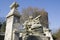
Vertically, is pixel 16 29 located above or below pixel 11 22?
below

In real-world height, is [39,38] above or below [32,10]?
below

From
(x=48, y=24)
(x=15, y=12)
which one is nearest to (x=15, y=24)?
(x=15, y=12)

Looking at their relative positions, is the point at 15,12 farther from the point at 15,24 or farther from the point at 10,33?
the point at 10,33

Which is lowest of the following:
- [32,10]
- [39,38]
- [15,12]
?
[39,38]

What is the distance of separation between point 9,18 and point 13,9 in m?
0.49

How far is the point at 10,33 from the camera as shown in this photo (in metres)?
6.04

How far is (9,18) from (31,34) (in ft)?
8.19

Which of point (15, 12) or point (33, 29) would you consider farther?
point (33, 29)

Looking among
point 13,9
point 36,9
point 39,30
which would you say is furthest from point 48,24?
point 13,9

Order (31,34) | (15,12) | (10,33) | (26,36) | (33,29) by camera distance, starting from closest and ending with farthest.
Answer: (10,33)
(15,12)
(26,36)
(31,34)
(33,29)

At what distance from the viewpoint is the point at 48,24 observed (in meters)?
24.7

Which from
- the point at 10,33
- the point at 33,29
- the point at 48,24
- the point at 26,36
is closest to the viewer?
the point at 10,33

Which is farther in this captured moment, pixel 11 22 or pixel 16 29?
pixel 11 22

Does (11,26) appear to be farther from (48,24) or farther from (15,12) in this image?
(48,24)
